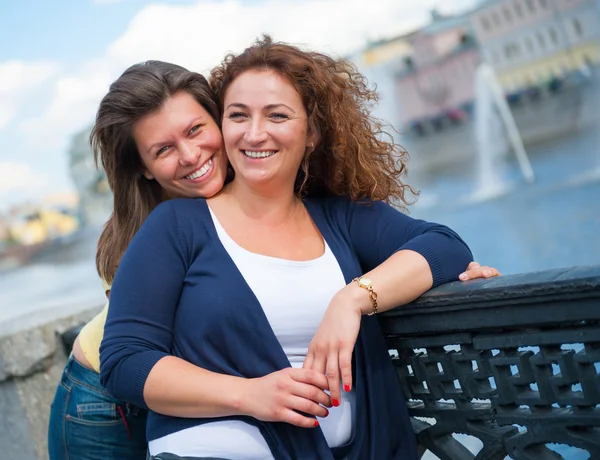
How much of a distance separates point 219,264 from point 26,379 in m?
1.18

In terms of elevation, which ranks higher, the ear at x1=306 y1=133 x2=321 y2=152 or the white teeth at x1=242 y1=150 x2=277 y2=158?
the white teeth at x1=242 y1=150 x2=277 y2=158

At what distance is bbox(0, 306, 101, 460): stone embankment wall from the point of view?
2693 mm

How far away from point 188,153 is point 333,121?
362 millimetres

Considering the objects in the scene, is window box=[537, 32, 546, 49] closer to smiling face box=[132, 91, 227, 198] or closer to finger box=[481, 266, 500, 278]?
smiling face box=[132, 91, 227, 198]

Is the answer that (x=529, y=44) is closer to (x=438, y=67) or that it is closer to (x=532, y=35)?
(x=532, y=35)

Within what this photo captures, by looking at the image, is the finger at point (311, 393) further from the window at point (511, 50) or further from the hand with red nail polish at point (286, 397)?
the window at point (511, 50)

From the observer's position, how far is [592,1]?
49.1 metres

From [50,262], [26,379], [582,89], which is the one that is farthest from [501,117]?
[26,379]

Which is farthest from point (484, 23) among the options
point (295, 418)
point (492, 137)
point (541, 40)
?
point (295, 418)

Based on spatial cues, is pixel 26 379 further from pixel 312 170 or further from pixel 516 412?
pixel 516 412

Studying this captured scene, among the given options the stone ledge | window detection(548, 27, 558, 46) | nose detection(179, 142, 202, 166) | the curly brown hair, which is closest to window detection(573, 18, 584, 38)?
window detection(548, 27, 558, 46)

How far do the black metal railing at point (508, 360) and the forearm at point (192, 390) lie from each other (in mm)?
397

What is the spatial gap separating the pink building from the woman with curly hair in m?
44.7

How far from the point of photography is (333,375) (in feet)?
5.68
